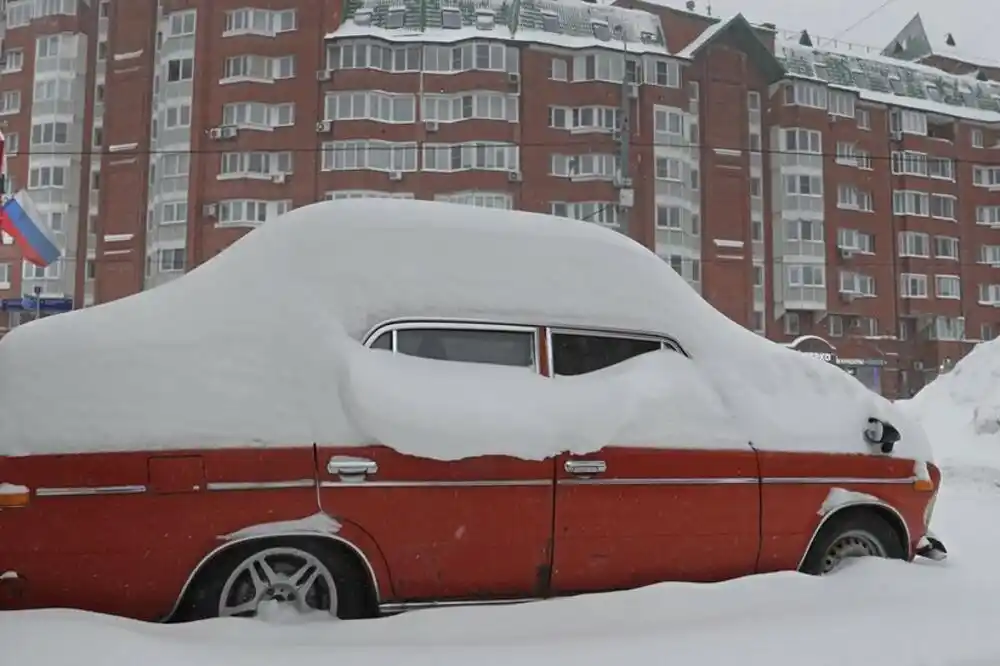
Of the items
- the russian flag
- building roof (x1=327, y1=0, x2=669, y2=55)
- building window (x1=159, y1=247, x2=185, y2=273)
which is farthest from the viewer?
building roof (x1=327, y1=0, x2=669, y2=55)

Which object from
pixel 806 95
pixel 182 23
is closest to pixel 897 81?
pixel 806 95

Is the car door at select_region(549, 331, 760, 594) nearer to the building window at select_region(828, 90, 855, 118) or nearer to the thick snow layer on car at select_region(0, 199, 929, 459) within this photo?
the thick snow layer on car at select_region(0, 199, 929, 459)

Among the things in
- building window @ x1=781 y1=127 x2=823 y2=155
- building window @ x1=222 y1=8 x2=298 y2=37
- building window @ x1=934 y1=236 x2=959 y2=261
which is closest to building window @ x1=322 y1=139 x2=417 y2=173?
building window @ x1=222 y1=8 x2=298 y2=37

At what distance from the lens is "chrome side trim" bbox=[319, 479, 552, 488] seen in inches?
138

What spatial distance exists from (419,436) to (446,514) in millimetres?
352

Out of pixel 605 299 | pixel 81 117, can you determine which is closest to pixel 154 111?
pixel 81 117

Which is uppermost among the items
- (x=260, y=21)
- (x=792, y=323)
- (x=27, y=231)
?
(x=260, y=21)

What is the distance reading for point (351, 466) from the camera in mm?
3504

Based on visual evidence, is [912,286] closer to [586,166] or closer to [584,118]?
[586,166]

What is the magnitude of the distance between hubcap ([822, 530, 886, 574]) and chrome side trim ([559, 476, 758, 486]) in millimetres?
706

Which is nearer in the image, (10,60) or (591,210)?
(591,210)

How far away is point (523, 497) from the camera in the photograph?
372cm

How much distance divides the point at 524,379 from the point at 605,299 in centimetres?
67

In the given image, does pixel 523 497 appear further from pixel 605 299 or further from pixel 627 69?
pixel 627 69
